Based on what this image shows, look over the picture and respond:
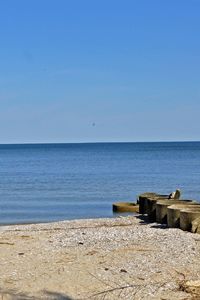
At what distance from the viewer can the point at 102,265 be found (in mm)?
11250

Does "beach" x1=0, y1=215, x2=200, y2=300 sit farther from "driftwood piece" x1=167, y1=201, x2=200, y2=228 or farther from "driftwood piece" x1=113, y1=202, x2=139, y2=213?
"driftwood piece" x1=113, y1=202, x2=139, y2=213

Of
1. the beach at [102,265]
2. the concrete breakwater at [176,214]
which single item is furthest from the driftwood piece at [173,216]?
the beach at [102,265]

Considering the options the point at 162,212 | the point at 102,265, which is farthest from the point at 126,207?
the point at 102,265

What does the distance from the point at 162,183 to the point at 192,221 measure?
31722 millimetres

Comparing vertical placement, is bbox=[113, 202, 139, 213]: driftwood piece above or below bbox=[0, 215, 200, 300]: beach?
below

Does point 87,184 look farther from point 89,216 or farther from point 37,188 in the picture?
point 89,216

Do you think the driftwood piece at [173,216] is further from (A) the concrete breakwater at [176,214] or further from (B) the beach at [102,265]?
(B) the beach at [102,265]

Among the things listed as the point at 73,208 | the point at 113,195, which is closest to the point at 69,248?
the point at 73,208

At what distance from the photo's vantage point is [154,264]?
11297 mm

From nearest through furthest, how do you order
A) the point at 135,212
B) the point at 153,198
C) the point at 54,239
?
the point at 54,239, the point at 153,198, the point at 135,212

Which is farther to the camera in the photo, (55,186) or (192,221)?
(55,186)

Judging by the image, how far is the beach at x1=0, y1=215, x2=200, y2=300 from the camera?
950 centimetres

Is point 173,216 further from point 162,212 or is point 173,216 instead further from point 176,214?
point 162,212

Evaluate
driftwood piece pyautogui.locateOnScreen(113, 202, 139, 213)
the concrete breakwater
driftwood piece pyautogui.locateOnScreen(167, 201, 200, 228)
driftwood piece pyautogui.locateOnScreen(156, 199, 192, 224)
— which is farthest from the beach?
driftwood piece pyautogui.locateOnScreen(113, 202, 139, 213)
